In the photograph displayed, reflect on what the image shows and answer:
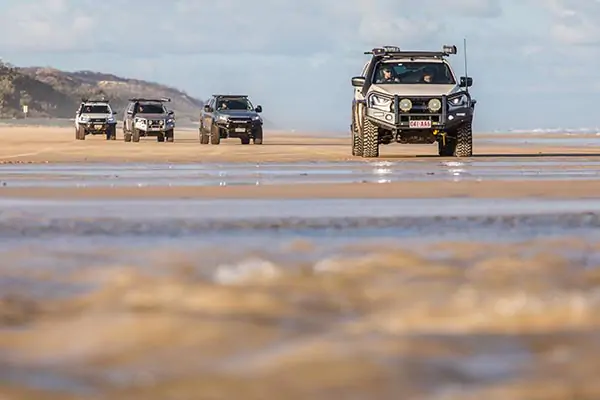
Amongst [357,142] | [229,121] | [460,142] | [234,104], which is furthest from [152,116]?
[460,142]

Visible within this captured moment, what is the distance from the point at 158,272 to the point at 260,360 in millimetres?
1513

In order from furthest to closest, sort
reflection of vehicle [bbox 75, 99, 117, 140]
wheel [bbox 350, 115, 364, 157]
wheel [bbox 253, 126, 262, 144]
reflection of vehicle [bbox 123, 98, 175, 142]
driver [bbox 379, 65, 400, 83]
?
1. reflection of vehicle [bbox 75, 99, 117, 140]
2. reflection of vehicle [bbox 123, 98, 175, 142]
3. wheel [bbox 253, 126, 262, 144]
4. wheel [bbox 350, 115, 364, 157]
5. driver [bbox 379, 65, 400, 83]

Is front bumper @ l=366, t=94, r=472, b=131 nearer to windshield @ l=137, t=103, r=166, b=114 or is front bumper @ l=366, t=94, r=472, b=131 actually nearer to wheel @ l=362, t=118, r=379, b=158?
wheel @ l=362, t=118, r=379, b=158

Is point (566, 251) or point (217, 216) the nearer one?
point (566, 251)

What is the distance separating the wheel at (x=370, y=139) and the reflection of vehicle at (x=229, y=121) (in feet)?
44.7

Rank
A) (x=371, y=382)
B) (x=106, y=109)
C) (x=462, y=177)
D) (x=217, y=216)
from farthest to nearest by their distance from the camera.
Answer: (x=106, y=109)
(x=462, y=177)
(x=217, y=216)
(x=371, y=382)

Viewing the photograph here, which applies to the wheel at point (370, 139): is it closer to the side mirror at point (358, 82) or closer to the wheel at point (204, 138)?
the side mirror at point (358, 82)

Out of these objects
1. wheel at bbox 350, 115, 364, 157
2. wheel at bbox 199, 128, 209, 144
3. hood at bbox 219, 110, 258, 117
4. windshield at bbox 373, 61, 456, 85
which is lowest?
wheel at bbox 199, 128, 209, 144

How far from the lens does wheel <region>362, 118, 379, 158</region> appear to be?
62.4ft

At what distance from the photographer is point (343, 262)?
3.86 metres

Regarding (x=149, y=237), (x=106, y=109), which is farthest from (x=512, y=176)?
(x=106, y=109)

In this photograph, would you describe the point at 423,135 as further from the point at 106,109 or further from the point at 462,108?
the point at 106,109

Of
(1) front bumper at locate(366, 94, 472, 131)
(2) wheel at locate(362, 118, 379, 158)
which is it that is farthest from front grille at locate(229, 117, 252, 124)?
(1) front bumper at locate(366, 94, 472, 131)

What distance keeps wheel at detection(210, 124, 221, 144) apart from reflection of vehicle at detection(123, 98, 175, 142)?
4088 mm
